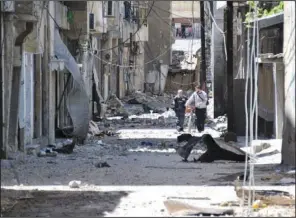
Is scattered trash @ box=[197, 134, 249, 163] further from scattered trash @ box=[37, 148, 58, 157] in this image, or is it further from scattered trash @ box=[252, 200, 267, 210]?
scattered trash @ box=[252, 200, 267, 210]

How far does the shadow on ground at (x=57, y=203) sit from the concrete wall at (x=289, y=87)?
3.84 meters

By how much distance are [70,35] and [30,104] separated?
27.1 ft

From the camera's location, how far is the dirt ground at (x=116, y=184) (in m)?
10.1

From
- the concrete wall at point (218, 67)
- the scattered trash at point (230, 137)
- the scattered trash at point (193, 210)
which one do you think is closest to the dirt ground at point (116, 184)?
the scattered trash at point (193, 210)

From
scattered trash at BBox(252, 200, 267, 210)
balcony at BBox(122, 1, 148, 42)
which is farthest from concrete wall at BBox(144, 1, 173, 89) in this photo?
scattered trash at BBox(252, 200, 267, 210)

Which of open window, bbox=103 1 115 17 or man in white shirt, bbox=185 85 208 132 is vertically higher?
open window, bbox=103 1 115 17

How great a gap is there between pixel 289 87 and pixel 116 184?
11.5 ft

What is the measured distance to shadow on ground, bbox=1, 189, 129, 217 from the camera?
32.1ft

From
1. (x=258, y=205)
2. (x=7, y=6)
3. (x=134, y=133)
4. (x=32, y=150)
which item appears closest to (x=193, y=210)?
(x=258, y=205)

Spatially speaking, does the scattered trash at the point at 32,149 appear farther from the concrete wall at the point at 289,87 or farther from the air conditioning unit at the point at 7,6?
the concrete wall at the point at 289,87

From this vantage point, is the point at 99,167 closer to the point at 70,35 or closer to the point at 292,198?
the point at 292,198

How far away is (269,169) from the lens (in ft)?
48.1

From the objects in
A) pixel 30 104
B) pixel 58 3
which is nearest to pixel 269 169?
pixel 30 104

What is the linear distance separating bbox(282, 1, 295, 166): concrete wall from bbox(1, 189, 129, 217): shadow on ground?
384 centimetres
